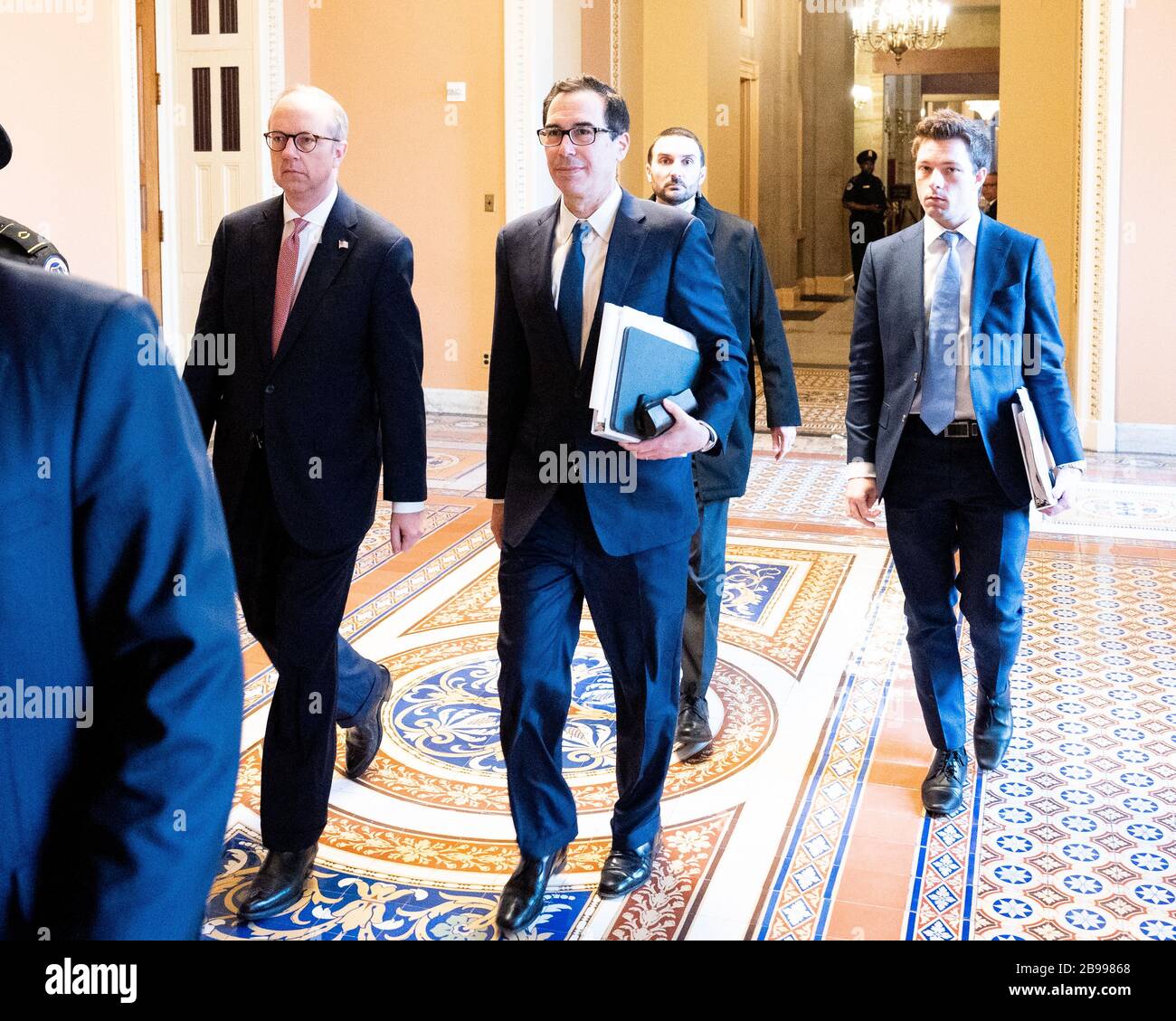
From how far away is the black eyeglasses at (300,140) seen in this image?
11.3 ft

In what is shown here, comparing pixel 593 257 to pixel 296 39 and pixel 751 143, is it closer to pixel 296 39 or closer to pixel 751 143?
pixel 296 39

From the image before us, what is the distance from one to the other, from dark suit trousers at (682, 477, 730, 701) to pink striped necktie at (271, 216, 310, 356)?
1565mm

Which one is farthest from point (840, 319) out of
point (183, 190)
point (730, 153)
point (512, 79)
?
point (183, 190)

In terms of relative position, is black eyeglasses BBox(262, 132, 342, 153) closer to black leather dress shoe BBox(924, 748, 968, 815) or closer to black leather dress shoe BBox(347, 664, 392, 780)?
black leather dress shoe BBox(347, 664, 392, 780)

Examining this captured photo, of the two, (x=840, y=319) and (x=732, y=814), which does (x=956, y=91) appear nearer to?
(x=840, y=319)

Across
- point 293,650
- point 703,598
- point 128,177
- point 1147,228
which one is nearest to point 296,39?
point 128,177

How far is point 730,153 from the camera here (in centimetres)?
1691

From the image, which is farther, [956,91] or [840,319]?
[956,91]

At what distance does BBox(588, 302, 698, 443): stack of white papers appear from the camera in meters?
3.13

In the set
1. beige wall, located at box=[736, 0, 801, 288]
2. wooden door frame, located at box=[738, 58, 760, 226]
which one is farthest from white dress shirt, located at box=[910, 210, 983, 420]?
beige wall, located at box=[736, 0, 801, 288]

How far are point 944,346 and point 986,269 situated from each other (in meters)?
0.24

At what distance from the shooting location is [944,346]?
Answer: 397 centimetres
